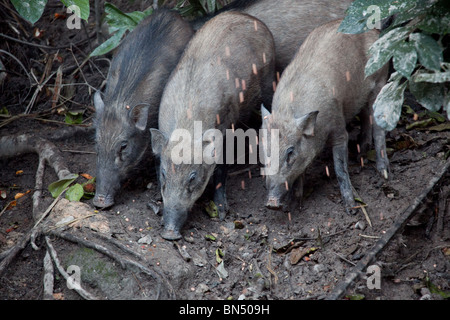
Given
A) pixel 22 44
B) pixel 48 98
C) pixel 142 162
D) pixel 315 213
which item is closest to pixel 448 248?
pixel 315 213

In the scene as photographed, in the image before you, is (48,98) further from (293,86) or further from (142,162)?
(293,86)

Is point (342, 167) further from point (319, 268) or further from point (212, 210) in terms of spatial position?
point (212, 210)

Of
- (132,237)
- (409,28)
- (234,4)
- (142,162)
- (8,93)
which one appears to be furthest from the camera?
(8,93)

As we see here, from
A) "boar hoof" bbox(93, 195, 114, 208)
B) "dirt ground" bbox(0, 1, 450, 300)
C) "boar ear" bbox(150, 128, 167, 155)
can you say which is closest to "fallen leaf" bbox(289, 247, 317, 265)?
"dirt ground" bbox(0, 1, 450, 300)

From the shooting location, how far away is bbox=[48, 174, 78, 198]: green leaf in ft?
18.5

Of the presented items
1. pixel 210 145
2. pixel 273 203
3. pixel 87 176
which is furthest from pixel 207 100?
pixel 87 176

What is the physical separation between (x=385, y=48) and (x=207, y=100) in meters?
2.11

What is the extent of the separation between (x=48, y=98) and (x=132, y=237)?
338 cm

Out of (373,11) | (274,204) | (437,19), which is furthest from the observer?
(274,204)

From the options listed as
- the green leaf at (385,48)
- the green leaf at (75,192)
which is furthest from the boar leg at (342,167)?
the green leaf at (75,192)

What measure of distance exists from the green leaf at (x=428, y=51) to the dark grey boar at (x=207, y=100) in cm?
223

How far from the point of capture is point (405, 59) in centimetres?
360

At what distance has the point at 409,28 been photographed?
384 cm

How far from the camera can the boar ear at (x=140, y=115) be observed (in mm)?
5676
